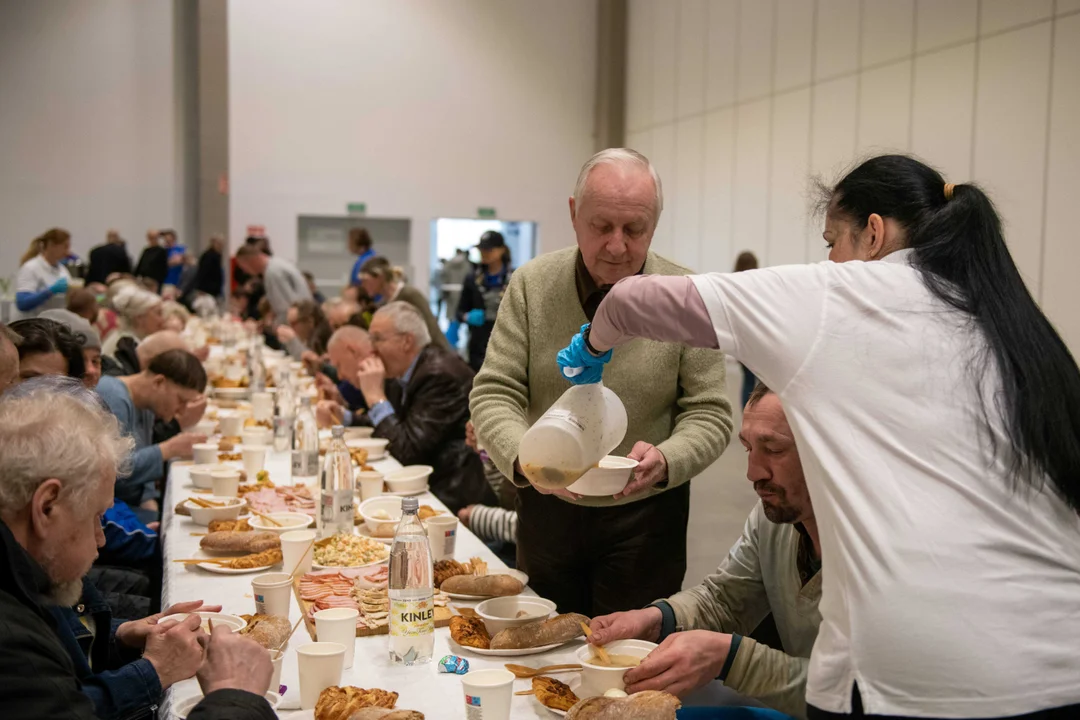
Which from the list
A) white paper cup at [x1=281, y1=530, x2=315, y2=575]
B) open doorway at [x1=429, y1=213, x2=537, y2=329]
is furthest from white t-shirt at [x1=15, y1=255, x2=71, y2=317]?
white paper cup at [x1=281, y1=530, x2=315, y2=575]

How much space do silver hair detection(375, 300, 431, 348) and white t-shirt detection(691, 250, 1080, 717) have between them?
127 inches

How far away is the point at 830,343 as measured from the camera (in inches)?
54.2

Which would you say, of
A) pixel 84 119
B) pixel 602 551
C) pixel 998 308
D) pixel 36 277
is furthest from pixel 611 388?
pixel 84 119

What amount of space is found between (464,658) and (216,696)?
56 centimetres

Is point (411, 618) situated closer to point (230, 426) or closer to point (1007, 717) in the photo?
point (1007, 717)

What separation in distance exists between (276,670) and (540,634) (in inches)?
19.4

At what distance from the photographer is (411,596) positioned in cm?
187

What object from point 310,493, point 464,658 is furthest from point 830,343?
point 310,493

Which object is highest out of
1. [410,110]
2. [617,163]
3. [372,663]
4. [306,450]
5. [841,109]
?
[410,110]

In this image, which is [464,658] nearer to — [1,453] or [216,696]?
[216,696]

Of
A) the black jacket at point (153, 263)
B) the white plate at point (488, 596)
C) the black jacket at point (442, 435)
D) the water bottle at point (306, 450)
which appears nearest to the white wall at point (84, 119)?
the black jacket at point (153, 263)

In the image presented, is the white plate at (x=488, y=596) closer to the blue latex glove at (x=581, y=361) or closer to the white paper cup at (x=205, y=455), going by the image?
the blue latex glove at (x=581, y=361)

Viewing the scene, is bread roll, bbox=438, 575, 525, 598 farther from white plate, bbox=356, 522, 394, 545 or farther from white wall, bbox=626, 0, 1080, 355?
white wall, bbox=626, 0, 1080, 355

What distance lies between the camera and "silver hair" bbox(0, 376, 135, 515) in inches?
55.8
